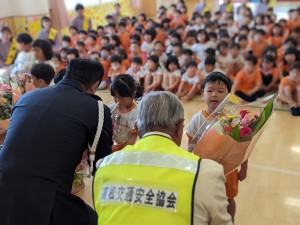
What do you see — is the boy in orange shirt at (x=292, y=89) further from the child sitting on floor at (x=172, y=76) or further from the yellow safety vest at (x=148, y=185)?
the yellow safety vest at (x=148, y=185)

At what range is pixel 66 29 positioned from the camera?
7.73m

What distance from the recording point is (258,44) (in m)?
5.38

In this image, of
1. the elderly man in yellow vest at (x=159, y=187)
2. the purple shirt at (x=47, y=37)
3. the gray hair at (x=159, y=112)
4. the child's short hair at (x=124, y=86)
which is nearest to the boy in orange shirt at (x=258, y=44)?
the purple shirt at (x=47, y=37)

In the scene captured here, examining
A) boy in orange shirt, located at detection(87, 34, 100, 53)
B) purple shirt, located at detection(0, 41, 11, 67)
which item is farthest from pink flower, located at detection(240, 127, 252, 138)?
purple shirt, located at detection(0, 41, 11, 67)

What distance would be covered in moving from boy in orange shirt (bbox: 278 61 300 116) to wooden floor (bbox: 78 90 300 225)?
446 millimetres

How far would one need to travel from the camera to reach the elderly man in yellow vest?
91 cm

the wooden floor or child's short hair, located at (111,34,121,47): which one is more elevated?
child's short hair, located at (111,34,121,47)

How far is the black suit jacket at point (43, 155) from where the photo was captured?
137cm

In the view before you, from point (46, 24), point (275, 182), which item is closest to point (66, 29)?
point (46, 24)

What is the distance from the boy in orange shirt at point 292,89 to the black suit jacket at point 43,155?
3035mm

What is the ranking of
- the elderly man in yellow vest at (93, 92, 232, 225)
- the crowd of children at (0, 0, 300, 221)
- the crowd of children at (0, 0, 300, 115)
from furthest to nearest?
the crowd of children at (0, 0, 300, 115), the crowd of children at (0, 0, 300, 221), the elderly man in yellow vest at (93, 92, 232, 225)

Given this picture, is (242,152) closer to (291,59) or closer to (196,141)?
(196,141)

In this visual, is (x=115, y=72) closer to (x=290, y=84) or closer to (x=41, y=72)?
(x=41, y=72)

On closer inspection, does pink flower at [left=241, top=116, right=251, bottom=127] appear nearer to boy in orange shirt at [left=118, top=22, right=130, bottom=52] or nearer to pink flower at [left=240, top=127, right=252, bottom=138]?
pink flower at [left=240, top=127, right=252, bottom=138]
